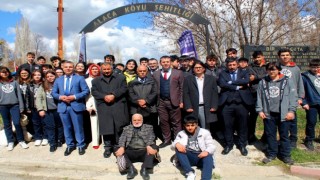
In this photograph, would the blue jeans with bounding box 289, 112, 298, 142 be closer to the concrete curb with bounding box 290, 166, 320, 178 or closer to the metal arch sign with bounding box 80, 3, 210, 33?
the concrete curb with bounding box 290, 166, 320, 178

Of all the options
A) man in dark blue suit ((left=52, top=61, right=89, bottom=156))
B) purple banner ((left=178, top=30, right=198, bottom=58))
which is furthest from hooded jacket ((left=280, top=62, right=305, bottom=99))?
man in dark blue suit ((left=52, top=61, right=89, bottom=156))

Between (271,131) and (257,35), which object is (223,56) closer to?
(257,35)

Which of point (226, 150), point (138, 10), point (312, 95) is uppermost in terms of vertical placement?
point (138, 10)

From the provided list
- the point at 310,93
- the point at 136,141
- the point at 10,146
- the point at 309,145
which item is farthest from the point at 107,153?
the point at 310,93

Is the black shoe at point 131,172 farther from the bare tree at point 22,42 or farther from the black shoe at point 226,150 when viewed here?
the bare tree at point 22,42

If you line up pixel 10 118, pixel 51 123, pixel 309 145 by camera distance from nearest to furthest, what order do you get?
pixel 309 145 → pixel 51 123 → pixel 10 118

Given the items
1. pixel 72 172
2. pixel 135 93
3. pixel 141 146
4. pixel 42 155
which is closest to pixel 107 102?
pixel 135 93

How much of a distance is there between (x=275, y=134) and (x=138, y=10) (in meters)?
5.95

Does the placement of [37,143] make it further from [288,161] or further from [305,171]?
[305,171]

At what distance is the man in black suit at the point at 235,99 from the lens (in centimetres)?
570

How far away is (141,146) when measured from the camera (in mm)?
5332

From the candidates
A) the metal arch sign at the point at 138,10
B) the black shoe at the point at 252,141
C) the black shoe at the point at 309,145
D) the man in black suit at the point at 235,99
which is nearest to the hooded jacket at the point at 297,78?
the man in black suit at the point at 235,99

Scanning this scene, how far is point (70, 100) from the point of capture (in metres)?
5.88

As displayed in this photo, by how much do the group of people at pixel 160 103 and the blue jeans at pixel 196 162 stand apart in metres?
0.35
